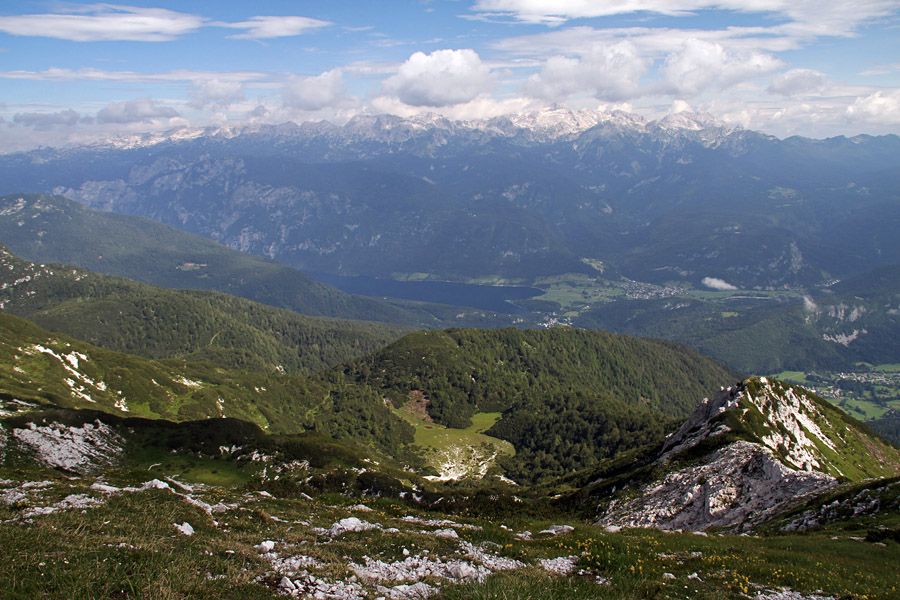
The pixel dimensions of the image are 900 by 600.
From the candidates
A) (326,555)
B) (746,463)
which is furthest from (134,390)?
(326,555)

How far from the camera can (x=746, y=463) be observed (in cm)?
5772

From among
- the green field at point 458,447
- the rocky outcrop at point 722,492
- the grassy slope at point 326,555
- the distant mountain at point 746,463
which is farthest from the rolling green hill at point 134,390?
the distant mountain at point 746,463

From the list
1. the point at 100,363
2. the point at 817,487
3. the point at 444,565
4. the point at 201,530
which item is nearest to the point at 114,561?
the point at 201,530

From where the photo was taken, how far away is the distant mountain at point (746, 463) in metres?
53.9

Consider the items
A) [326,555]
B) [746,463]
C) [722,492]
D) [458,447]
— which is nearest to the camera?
[326,555]

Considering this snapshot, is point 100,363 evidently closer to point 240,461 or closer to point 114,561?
point 240,461

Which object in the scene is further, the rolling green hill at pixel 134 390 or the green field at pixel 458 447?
the green field at pixel 458 447

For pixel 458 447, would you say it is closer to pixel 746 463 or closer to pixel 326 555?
pixel 746 463

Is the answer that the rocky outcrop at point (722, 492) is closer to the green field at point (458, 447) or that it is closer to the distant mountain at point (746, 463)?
the distant mountain at point (746, 463)

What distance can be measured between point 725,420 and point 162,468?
81207mm

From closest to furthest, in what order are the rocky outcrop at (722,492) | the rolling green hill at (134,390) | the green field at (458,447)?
the rocky outcrop at (722,492) < the rolling green hill at (134,390) < the green field at (458,447)

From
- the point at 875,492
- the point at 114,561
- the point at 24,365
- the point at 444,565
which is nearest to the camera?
the point at 114,561

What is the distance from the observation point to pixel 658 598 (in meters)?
19.2

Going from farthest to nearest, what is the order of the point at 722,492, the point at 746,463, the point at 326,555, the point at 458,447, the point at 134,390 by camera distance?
1. the point at 458,447
2. the point at 134,390
3. the point at 746,463
4. the point at 722,492
5. the point at 326,555
